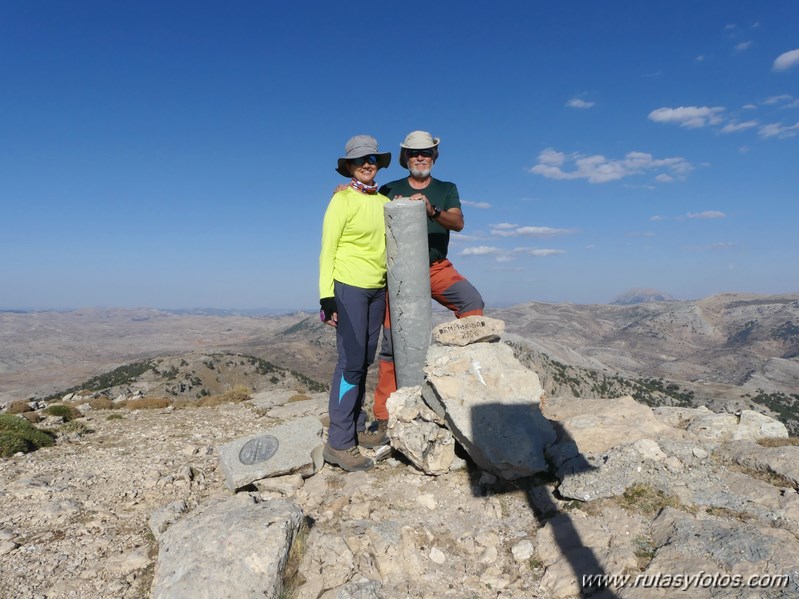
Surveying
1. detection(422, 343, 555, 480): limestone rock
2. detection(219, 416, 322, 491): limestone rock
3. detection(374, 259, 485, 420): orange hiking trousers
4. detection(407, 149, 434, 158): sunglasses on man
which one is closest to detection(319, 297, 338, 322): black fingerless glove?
detection(374, 259, 485, 420): orange hiking trousers

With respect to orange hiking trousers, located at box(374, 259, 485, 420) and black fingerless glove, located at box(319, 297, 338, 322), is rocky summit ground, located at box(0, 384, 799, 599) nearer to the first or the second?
orange hiking trousers, located at box(374, 259, 485, 420)

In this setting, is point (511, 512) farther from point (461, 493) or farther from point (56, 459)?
point (56, 459)

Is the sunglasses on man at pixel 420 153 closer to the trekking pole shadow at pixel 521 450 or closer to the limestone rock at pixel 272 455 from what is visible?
the trekking pole shadow at pixel 521 450

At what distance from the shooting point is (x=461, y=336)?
6734 millimetres

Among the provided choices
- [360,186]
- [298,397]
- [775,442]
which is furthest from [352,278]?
[298,397]

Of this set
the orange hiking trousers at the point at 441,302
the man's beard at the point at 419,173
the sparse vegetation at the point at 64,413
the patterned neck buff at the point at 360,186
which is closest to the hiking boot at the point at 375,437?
the orange hiking trousers at the point at 441,302

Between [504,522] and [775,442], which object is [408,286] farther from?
[775,442]

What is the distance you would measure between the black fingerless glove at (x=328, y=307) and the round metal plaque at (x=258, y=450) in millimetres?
2203

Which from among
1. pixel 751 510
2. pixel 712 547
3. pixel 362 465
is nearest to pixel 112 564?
pixel 362 465

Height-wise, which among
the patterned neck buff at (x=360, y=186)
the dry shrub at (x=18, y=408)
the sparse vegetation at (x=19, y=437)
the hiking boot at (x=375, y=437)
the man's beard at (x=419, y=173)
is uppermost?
the man's beard at (x=419, y=173)

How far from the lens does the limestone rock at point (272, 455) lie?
6.62 meters

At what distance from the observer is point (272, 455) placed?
6.79 meters

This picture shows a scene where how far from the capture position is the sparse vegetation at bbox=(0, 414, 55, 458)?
365 inches

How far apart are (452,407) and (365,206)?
9.77 feet
